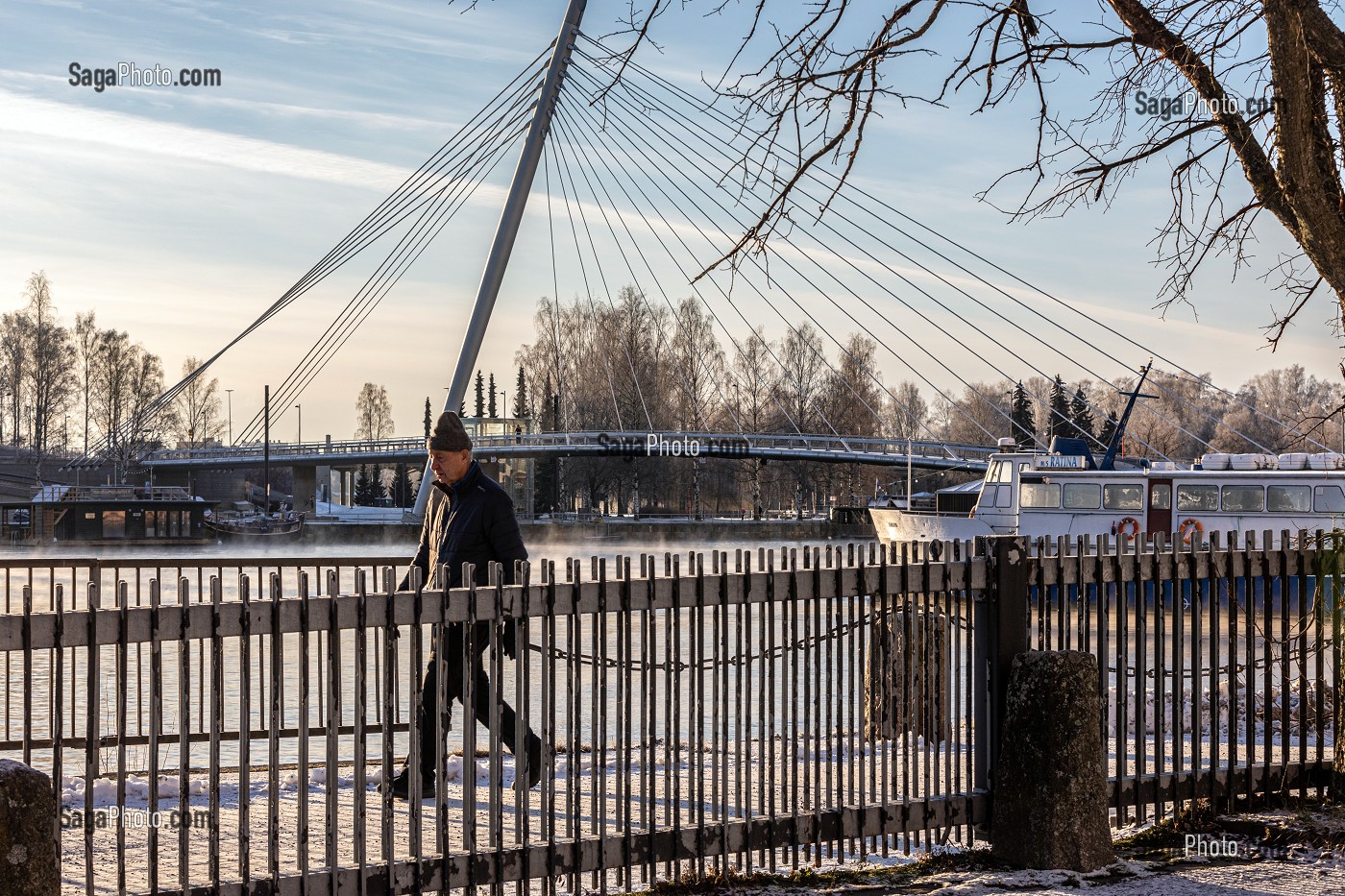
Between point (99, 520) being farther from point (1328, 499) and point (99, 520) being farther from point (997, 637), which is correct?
point (997, 637)

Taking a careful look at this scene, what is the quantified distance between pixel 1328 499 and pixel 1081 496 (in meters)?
4.43

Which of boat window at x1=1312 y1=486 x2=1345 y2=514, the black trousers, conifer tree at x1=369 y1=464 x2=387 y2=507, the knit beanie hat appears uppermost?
the knit beanie hat

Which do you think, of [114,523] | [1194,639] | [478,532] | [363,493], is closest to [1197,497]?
[1194,639]

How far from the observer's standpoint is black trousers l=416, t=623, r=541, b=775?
540 centimetres

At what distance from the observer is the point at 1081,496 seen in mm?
26797

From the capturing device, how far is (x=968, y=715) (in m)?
6.49

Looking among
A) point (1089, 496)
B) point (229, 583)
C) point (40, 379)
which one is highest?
point (40, 379)

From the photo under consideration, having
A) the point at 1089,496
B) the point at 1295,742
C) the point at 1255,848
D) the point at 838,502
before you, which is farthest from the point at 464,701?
the point at 838,502

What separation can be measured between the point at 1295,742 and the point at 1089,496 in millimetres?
17872

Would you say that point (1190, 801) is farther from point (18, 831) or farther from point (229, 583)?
point (229, 583)

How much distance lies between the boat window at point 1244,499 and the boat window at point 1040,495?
3177 millimetres

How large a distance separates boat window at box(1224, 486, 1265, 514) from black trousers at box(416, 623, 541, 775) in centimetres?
2227

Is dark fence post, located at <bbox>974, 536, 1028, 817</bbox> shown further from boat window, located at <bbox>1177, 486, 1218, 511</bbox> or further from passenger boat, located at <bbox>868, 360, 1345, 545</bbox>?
boat window, located at <bbox>1177, 486, 1218, 511</bbox>

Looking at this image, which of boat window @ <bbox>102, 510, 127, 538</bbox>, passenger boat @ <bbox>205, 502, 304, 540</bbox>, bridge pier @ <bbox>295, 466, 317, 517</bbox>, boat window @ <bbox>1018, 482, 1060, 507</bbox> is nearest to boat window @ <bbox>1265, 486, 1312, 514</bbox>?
boat window @ <bbox>1018, 482, 1060, 507</bbox>
